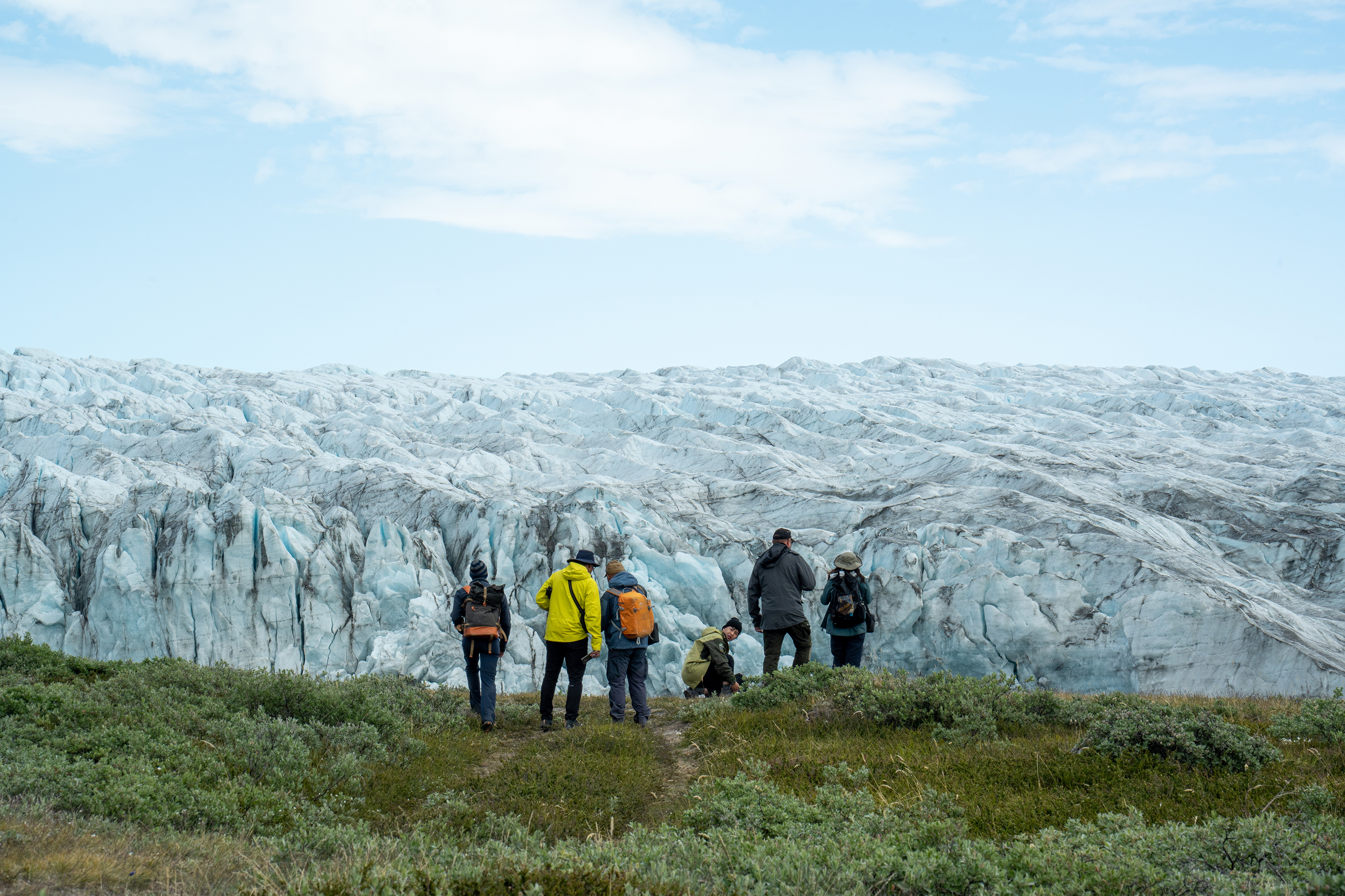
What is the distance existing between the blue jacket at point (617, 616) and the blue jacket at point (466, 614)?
1244mm

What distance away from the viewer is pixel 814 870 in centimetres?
434

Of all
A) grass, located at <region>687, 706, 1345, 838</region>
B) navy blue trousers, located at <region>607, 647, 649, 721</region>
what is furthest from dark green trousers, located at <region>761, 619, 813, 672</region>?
grass, located at <region>687, 706, 1345, 838</region>

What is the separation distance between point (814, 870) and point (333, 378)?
56.6 m

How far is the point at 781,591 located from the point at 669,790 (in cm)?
418

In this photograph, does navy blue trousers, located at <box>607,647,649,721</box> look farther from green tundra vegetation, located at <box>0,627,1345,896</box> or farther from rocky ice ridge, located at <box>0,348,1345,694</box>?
rocky ice ridge, located at <box>0,348,1345,694</box>

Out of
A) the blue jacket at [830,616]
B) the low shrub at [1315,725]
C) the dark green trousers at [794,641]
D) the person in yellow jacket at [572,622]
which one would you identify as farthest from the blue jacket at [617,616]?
the low shrub at [1315,725]

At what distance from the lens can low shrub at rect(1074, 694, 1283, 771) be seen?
245 inches

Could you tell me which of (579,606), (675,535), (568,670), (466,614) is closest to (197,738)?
(466,614)

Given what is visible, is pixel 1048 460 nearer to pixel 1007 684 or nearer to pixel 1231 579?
pixel 1231 579

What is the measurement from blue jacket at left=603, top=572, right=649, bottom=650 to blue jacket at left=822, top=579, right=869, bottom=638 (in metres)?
2.68

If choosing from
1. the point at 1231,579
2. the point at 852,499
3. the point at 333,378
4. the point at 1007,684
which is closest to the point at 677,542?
the point at 852,499

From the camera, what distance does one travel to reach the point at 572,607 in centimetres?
910

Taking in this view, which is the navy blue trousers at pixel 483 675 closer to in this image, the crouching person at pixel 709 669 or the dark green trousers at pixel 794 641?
the crouching person at pixel 709 669

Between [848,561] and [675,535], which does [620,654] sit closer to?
[848,561]
